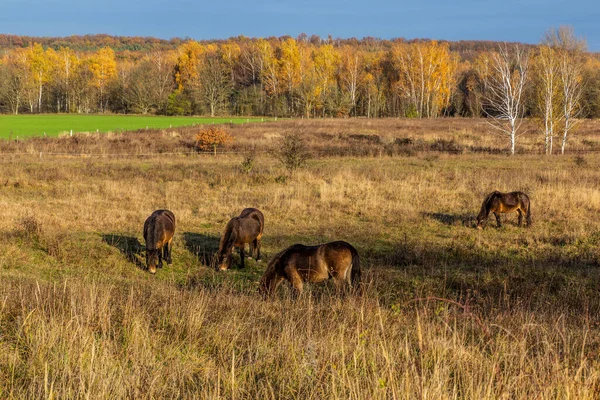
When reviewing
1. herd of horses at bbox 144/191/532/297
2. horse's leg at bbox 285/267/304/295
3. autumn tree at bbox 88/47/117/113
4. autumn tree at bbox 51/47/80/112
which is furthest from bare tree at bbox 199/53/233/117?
horse's leg at bbox 285/267/304/295

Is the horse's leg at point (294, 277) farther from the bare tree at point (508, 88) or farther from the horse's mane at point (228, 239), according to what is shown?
the bare tree at point (508, 88)

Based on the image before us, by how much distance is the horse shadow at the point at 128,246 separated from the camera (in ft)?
38.0

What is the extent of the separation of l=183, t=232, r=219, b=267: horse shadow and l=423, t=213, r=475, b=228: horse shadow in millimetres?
6677

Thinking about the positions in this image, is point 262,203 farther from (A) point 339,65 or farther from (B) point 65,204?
(A) point 339,65

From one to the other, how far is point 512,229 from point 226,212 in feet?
28.6

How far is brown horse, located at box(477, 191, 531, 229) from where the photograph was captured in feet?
46.5

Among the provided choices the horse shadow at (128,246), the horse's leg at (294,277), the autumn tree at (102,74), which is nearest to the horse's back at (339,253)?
the horse's leg at (294,277)

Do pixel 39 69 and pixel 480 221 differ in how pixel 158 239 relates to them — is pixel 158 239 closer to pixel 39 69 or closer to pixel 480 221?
pixel 480 221

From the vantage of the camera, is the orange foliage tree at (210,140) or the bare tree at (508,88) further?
the orange foliage tree at (210,140)

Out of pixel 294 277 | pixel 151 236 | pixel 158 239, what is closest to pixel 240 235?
pixel 158 239

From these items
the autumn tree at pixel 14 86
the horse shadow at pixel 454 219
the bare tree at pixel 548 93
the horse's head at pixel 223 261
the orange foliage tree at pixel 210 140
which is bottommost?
the horse's head at pixel 223 261

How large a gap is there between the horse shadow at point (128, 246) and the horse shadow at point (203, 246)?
1.23 meters

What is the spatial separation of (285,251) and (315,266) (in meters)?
0.57

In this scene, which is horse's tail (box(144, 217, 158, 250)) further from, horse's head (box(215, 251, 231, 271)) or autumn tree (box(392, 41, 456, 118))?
autumn tree (box(392, 41, 456, 118))
